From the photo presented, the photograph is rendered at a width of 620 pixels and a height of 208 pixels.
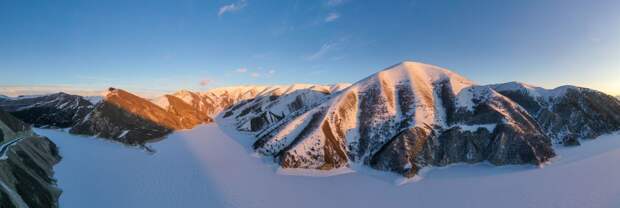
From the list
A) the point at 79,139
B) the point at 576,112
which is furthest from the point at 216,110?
the point at 576,112

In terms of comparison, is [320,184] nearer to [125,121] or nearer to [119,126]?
[119,126]

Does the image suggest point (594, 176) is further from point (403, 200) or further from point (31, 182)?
point (31, 182)

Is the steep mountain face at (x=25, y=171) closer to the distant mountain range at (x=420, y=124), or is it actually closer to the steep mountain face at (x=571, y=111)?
the distant mountain range at (x=420, y=124)

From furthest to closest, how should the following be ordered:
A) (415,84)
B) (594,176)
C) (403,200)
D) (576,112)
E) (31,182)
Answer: (415,84) < (576,112) < (594,176) < (403,200) < (31,182)

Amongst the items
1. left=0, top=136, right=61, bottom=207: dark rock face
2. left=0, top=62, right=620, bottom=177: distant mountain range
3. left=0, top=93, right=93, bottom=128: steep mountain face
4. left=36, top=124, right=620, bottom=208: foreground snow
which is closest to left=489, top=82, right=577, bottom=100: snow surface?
left=0, top=62, right=620, bottom=177: distant mountain range

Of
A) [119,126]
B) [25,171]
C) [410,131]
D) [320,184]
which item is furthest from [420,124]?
[119,126]

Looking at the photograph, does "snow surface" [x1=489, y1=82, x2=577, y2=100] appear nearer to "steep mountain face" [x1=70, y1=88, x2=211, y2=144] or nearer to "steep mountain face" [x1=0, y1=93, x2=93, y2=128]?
"steep mountain face" [x1=70, y1=88, x2=211, y2=144]
